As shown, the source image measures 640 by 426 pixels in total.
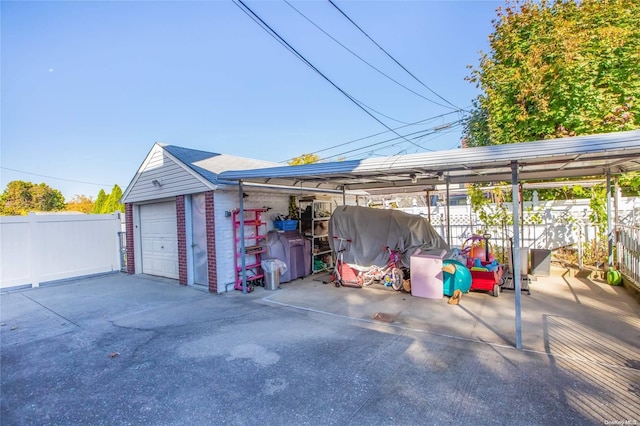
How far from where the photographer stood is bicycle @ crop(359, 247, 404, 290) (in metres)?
6.72

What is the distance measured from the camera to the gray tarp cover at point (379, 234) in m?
6.77

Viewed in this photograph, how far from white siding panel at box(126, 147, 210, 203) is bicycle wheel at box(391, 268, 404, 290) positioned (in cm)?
452

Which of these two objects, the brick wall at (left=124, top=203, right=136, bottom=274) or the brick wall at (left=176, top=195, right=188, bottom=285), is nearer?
the brick wall at (left=176, top=195, right=188, bottom=285)

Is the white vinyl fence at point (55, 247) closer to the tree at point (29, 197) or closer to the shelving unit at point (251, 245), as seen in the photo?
the shelving unit at point (251, 245)

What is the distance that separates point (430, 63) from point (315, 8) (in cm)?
630

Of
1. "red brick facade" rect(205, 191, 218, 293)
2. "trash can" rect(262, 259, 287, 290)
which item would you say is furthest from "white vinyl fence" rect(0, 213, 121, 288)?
"trash can" rect(262, 259, 287, 290)

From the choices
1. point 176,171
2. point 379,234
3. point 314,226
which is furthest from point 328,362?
point 176,171

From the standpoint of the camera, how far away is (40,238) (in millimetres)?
8414

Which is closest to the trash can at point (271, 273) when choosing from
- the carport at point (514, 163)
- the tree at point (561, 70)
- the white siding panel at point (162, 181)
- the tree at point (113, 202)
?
the carport at point (514, 163)

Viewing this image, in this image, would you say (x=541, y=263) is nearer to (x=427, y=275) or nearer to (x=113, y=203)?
(x=427, y=275)

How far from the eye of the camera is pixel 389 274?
6.84 metres

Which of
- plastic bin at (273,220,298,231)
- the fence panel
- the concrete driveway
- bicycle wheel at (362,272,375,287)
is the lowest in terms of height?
the concrete driveway

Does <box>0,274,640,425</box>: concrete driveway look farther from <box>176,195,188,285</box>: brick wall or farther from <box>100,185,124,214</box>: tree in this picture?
<box>100,185,124,214</box>: tree

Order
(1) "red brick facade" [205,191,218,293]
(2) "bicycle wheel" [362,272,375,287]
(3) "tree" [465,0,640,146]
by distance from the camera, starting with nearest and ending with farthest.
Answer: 1. (1) "red brick facade" [205,191,218,293]
2. (2) "bicycle wheel" [362,272,375,287]
3. (3) "tree" [465,0,640,146]
